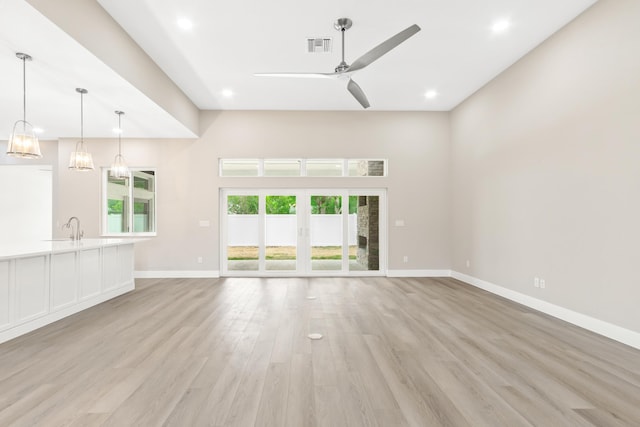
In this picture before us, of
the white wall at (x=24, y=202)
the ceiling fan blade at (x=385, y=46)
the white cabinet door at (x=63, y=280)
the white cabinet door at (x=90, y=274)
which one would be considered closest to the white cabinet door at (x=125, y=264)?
the white cabinet door at (x=90, y=274)

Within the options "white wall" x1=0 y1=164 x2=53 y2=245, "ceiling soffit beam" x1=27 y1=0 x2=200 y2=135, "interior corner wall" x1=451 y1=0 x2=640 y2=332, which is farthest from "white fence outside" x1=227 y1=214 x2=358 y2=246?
"white wall" x1=0 y1=164 x2=53 y2=245

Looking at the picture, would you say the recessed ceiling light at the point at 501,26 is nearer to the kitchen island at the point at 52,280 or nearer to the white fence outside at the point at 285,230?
the white fence outside at the point at 285,230

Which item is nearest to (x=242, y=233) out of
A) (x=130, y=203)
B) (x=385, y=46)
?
(x=130, y=203)

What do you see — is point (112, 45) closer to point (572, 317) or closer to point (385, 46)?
point (385, 46)

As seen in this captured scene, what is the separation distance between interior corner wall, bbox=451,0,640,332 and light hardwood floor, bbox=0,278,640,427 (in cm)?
62

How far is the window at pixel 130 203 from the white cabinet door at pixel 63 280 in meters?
2.70

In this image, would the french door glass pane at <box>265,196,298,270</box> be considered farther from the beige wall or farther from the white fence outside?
the beige wall

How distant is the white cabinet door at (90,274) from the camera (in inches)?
163

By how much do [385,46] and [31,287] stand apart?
14.6 ft

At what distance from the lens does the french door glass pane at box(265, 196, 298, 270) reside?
6648 millimetres

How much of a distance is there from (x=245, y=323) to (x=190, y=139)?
14.6 feet

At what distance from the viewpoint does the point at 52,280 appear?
3.64 meters

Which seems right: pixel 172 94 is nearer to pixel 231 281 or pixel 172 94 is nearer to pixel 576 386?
pixel 231 281

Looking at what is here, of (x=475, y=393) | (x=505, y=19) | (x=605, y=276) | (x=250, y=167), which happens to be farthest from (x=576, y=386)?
(x=250, y=167)
